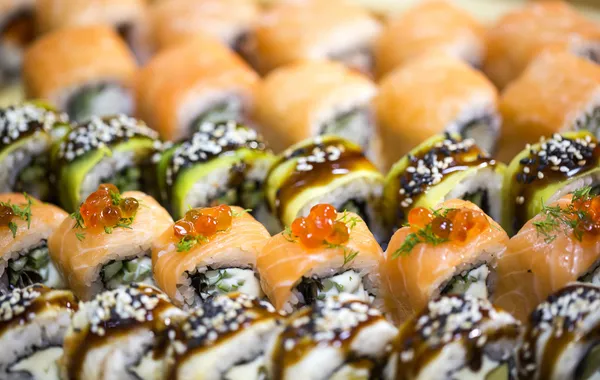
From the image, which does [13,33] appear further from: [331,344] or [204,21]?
[331,344]

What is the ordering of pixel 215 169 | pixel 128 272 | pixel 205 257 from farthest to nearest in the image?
1. pixel 215 169
2. pixel 128 272
3. pixel 205 257

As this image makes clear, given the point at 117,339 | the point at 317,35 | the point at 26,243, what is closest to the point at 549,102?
the point at 317,35

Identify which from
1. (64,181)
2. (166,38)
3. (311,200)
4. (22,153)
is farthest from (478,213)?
(166,38)

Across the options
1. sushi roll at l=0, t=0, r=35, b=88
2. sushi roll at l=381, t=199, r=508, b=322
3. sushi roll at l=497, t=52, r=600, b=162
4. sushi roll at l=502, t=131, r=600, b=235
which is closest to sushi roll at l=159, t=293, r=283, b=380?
sushi roll at l=381, t=199, r=508, b=322

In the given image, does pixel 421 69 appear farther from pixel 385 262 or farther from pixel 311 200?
pixel 385 262

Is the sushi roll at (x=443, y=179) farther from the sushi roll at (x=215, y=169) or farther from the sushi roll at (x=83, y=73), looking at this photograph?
the sushi roll at (x=83, y=73)

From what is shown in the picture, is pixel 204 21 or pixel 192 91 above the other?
pixel 204 21

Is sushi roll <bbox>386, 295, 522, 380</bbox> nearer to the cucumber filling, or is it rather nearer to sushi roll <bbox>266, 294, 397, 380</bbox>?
sushi roll <bbox>266, 294, 397, 380</bbox>
